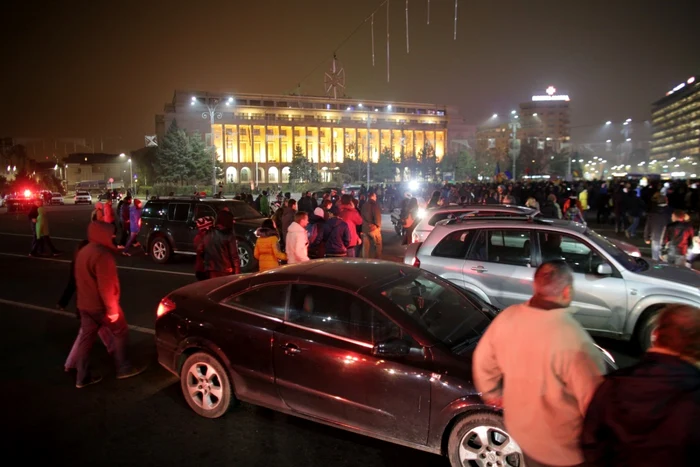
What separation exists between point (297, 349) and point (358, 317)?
0.58 m

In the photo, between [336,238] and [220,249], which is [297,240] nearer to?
[220,249]

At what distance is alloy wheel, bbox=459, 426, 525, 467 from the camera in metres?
3.35

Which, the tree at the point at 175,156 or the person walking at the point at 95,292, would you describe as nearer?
the person walking at the point at 95,292

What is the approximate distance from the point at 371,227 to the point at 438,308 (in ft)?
26.1

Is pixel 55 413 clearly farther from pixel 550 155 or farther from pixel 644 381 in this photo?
pixel 550 155

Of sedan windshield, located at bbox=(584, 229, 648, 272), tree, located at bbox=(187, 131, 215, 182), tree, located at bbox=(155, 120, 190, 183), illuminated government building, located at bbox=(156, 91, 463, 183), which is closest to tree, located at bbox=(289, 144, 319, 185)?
tree, located at bbox=(187, 131, 215, 182)

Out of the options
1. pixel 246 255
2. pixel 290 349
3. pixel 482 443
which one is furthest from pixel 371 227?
pixel 482 443

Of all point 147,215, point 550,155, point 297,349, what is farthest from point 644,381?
point 550,155

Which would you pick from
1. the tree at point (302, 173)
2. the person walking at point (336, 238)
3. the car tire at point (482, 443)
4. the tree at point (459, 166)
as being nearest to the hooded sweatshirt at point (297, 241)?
the person walking at point (336, 238)

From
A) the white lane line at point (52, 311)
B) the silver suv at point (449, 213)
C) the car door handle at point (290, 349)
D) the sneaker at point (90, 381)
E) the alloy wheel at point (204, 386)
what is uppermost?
the silver suv at point (449, 213)

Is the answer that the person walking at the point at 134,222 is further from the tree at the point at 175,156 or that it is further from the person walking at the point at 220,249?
the tree at the point at 175,156

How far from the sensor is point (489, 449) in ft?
11.1

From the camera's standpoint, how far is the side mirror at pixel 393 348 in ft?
11.8

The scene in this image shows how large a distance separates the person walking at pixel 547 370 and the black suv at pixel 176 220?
34.4ft
